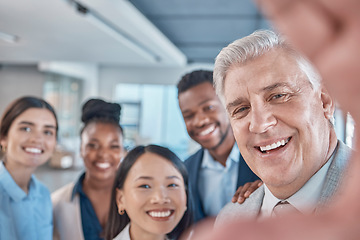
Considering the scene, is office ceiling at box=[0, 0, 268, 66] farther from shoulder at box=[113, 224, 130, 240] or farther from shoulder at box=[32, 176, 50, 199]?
shoulder at box=[113, 224, 130, 240]

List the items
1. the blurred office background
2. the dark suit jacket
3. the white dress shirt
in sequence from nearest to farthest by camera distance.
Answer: the dark suit jacket, the white dress shirt, the blurred office background

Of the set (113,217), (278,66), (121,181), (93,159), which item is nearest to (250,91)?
(278,66)

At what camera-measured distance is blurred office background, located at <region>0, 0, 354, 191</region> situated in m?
4.88

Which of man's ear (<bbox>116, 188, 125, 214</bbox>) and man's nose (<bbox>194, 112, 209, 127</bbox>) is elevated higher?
man's nose (<bbox>194, 112, 209, 127</bbox>)

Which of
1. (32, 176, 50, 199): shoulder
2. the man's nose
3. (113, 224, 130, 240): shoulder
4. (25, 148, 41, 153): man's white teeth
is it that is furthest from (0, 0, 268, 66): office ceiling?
(113, 224, 130, 240): shoulder

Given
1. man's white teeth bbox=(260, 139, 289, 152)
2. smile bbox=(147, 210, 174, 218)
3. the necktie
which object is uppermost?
man's white teeth bbox=(260, 139, 289, 152)

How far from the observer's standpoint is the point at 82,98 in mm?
12734

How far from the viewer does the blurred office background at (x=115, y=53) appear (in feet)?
16.0

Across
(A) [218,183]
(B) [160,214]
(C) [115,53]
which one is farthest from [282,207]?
(C) [115,53]

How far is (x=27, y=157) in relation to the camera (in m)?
2.29

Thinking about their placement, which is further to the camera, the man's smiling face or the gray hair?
the man's smiling face

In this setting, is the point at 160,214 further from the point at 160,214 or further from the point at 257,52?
the point at 257,52

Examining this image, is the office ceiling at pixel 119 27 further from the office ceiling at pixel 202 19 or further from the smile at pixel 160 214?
the smile at pixel 160 214

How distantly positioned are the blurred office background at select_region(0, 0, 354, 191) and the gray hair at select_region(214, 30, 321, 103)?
195 mm
